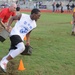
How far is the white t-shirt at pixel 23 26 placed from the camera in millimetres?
7668

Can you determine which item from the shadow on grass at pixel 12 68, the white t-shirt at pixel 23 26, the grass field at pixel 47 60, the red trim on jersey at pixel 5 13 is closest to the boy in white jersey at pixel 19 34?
the white t-shirt at pixel 23 26

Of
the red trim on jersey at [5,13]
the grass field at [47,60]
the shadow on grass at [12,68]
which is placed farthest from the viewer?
the red trim on jersey at [5,13]

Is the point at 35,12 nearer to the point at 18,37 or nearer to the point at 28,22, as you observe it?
the point at 28,22

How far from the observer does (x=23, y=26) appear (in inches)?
304

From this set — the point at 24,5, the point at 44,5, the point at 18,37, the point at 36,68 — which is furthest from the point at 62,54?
the point at 24,5

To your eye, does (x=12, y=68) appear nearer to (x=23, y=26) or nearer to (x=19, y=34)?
(x=19, y=34)

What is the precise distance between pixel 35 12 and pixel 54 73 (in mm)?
1743

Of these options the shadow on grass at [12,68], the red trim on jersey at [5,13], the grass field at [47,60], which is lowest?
the grass field at [47,60]

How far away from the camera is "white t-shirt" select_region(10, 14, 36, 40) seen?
7.67 meters

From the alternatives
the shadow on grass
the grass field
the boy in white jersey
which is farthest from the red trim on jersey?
the boy in white jersey

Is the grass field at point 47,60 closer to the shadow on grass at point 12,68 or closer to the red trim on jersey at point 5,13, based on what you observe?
the shadow on grass at point 12,68

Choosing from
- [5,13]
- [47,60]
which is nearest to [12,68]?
[47,60]

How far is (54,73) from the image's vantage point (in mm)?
7531

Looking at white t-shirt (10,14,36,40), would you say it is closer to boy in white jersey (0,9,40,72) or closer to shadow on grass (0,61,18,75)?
boy in white jersey (0,9,40,72)
